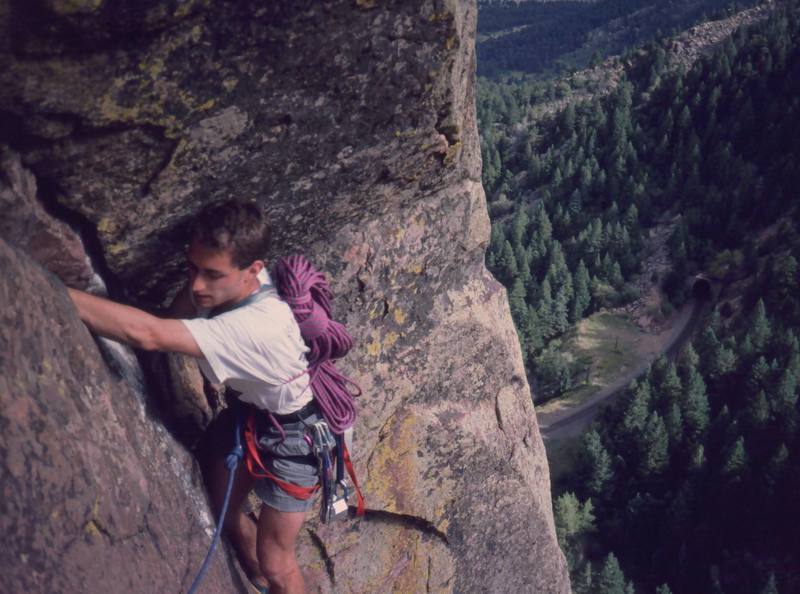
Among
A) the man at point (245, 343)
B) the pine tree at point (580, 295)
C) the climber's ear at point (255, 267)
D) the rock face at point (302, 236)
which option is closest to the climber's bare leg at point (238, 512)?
the man at point (245, 343)

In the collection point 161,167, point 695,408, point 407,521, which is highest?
point 161,167

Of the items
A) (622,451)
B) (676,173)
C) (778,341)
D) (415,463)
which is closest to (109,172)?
(415,463)

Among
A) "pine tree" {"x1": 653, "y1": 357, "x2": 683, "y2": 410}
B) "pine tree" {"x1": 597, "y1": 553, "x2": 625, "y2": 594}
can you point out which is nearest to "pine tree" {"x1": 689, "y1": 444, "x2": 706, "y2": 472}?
"pine tree" {"x1": 653, "y1": 357, "x2": 683, "y2": 410}

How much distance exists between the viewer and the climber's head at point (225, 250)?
4.48m

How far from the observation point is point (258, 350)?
14.9 feet

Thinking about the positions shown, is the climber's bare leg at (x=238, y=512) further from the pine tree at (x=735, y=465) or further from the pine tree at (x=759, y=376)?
the pine tree at (x=759, y=376)

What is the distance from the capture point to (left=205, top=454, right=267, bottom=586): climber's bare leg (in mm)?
5430

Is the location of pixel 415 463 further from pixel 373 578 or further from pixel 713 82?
pixel 713 82

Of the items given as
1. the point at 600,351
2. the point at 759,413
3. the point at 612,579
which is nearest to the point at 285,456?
the point at 612,579

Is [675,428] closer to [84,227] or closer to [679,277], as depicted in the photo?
[679,277]

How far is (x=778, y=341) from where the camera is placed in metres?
37.6

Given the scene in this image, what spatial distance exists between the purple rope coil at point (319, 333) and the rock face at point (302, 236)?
18.9 inches

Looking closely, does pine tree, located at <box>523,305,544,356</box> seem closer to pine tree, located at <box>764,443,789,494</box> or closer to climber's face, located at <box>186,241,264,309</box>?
pine tree, located at <box>764,443,789,494</box>

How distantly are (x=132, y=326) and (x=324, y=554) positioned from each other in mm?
2971
